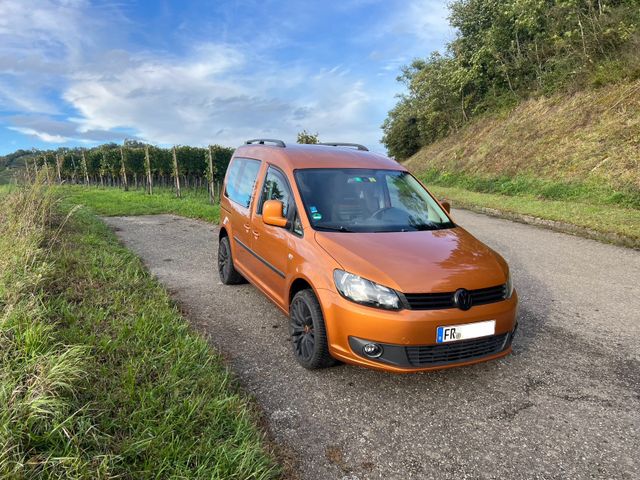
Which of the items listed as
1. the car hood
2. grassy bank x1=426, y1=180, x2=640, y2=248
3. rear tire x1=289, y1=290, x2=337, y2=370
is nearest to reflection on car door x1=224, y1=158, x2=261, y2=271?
rear tire x1=289, y1=290, x2=337, y2=370

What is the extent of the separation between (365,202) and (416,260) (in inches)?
42.4

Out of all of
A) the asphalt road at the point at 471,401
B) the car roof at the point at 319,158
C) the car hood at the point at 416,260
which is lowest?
the asphalt road at the point at 471,401

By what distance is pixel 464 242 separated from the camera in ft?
11.9

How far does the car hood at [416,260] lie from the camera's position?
2.93 meters

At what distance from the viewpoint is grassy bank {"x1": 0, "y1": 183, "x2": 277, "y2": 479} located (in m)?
2.11

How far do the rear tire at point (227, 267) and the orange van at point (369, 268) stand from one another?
0.93 meters

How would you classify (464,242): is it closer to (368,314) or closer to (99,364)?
(368,314)

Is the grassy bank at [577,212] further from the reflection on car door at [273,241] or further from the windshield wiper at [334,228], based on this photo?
the reflection on car door at [273,241]

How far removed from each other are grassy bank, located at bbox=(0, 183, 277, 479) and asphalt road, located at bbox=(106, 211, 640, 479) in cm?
38

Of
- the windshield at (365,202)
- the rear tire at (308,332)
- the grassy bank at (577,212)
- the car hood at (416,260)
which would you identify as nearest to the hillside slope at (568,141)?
→ the grassy bank at (577,212)

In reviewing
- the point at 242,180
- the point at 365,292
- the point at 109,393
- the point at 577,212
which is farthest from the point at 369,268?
the point at 577,212

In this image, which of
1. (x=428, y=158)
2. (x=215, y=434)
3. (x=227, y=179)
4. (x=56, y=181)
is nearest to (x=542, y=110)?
(x=428, y=158)

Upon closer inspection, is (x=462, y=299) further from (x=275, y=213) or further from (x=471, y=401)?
(x=275, y=213)

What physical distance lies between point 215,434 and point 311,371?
1.18m
